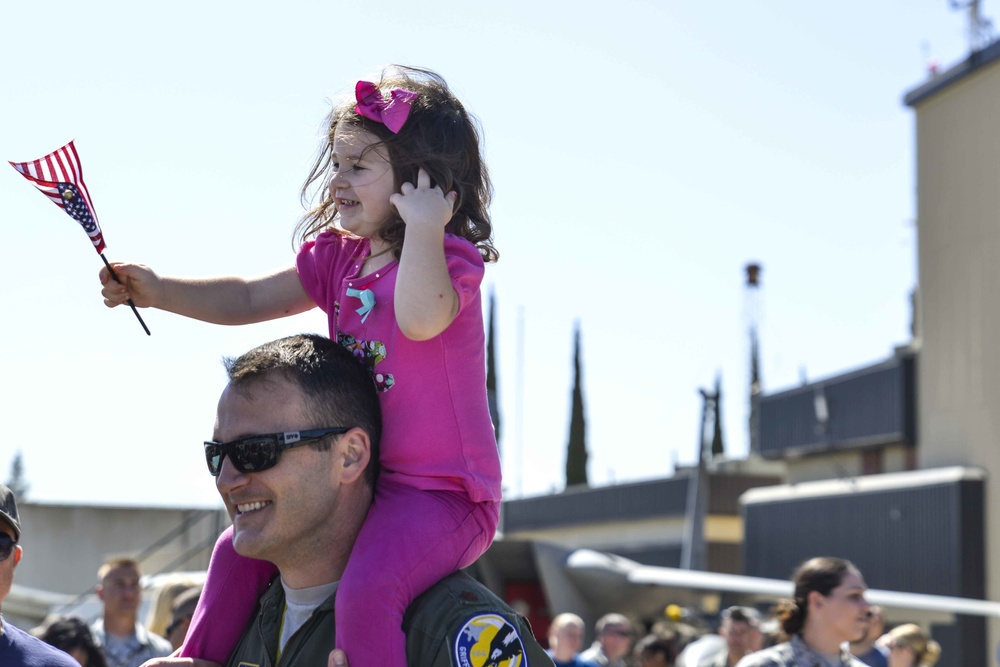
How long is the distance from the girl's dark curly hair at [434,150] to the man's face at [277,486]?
1.45 ft

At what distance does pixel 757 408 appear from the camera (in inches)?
1479

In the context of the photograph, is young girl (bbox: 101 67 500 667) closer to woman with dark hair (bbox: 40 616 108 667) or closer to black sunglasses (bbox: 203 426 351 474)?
black sunglasses (bbox: 203 426 351 474)

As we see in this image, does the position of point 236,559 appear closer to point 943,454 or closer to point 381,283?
point 381,283

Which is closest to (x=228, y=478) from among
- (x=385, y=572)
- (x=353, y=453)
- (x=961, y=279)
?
(x=353, y=453)

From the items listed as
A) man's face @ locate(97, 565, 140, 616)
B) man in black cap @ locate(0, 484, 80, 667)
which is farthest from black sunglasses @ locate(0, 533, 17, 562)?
man's face @ locate(97, 565, 140, 616)

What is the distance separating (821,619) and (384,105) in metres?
4.24

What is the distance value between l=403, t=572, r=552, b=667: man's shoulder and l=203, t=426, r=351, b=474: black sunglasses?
421 mm

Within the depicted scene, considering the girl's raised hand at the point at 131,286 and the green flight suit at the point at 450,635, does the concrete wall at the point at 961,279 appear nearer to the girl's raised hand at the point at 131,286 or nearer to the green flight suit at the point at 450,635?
the green flight suit at the point at 450,635

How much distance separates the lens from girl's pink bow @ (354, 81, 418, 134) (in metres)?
2.89

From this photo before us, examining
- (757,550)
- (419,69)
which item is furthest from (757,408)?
(419,69)

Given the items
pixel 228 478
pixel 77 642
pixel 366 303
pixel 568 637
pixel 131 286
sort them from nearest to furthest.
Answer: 1. pixel 228 478
2. pixel 366 303
3. pixel 131 286
4. pixel 77 642
5. pixel 568 637

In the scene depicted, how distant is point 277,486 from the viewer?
276cm

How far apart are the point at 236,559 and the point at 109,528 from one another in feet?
85.7

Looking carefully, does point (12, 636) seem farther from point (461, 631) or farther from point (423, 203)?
point (423, 203)
